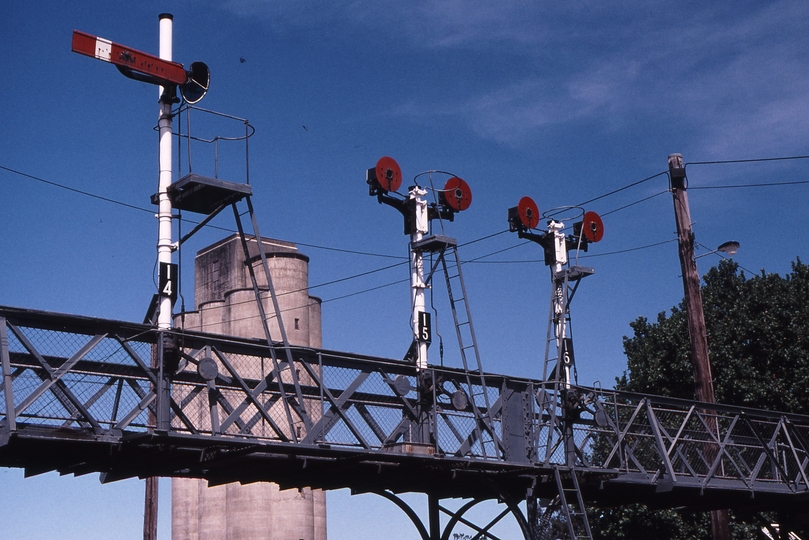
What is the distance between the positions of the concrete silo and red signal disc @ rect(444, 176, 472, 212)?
82.4 feet

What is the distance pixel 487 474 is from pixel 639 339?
2258 centimetres

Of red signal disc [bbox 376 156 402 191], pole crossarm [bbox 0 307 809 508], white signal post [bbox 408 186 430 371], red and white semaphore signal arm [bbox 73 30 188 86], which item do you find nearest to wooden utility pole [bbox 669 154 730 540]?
pole crossarm [bbox 0 307 809 508]

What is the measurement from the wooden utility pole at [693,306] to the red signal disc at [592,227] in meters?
2.89

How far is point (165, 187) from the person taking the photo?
732 inches

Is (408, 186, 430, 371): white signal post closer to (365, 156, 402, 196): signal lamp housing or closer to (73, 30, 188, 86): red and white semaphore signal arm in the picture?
(365, 156, 402, 196): signal lamp housing

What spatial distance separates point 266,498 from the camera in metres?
47.7

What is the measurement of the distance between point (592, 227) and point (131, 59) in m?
13.1

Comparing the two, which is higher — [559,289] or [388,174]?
[388,174]

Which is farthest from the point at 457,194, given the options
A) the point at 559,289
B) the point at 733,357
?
the point at 733,357

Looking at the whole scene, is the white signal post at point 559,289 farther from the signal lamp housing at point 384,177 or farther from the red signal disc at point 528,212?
the signal lamp housing at point 384,177

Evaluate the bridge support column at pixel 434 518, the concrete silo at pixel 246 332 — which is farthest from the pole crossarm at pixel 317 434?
the concrete silo at pixel 246 332

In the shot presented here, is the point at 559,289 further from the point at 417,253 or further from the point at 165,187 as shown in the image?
the point at 165,187

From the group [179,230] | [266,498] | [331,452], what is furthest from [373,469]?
[266,498]

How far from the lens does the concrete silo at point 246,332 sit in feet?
156
